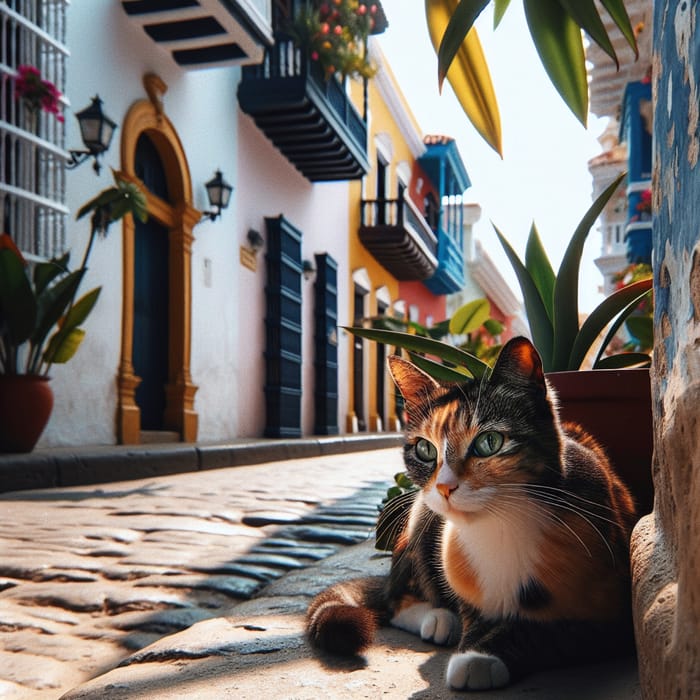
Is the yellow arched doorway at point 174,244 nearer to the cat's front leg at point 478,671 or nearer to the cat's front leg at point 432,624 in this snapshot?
the cat's front leg at point 432,624

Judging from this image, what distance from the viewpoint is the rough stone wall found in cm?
85

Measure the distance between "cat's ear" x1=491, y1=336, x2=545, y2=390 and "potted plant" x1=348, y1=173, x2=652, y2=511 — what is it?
0.33 metres

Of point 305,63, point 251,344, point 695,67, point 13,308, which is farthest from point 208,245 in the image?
point 695,67

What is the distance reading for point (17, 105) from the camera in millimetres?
6637

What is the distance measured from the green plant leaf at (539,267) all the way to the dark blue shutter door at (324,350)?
38.3 ft

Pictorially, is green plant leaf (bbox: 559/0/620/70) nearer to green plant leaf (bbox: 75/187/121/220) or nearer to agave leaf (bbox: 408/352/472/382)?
agave leaf (bbox: 408/352/472/382)

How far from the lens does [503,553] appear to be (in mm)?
1427

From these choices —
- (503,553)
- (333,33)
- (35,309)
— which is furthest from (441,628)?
(333,33)

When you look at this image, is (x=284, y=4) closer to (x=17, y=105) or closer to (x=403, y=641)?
(x=17, y=105)

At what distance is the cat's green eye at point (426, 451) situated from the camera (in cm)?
158

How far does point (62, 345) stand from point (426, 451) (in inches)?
204

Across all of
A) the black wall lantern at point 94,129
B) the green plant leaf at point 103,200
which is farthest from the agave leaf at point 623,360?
the black wall lantern at point 94,129

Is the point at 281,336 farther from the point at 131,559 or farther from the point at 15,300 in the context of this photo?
the point at 131,559

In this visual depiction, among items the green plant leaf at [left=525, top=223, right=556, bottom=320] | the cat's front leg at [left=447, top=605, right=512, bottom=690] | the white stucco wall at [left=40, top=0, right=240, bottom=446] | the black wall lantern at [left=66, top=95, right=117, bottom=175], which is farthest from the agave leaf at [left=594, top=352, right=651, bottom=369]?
the black wall lantern at [left=66, top=95, right=117, bottom=175]
